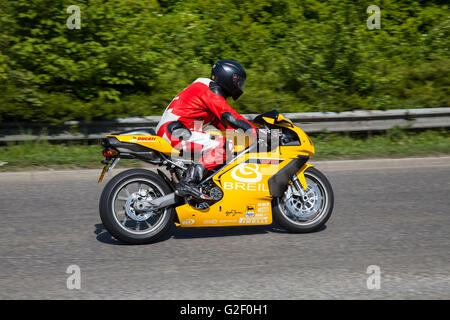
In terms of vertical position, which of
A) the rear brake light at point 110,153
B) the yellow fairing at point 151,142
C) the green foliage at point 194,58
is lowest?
the rear brake light at point 110,153

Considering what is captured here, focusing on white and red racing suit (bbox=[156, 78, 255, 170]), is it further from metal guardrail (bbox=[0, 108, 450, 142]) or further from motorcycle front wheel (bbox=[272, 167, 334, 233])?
metal guardrail (bbox=[0, 108, 450, 142])

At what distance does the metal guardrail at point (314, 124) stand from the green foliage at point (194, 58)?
0.22m

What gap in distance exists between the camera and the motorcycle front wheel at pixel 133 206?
5.84 meters

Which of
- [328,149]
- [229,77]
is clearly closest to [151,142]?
[229,77]

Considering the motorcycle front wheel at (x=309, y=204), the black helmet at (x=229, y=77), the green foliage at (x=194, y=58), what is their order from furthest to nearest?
1. the green foliage at (x=194, y=58)
2. the motorcycle front wheel at (x=309, y=204)
3. the black helmet at (x=229, y=77)

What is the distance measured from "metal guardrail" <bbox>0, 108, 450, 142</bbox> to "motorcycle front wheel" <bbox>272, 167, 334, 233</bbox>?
408 cm

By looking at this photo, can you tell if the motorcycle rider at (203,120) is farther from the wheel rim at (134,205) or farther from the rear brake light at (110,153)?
the rear brake light at (110,153)

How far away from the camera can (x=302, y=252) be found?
582 cm

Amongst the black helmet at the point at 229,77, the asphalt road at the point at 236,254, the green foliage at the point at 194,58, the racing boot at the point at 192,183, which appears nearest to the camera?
the asphalt road at the point at 236,254

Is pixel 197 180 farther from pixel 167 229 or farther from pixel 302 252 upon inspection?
pixel 302 252

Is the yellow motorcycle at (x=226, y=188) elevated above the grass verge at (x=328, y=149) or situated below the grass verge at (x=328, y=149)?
below

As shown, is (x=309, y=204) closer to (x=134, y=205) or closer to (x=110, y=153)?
(x=134, y=205)

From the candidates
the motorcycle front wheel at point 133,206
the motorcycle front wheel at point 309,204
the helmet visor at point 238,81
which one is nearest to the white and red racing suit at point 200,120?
the helmet visor at point 238,81
